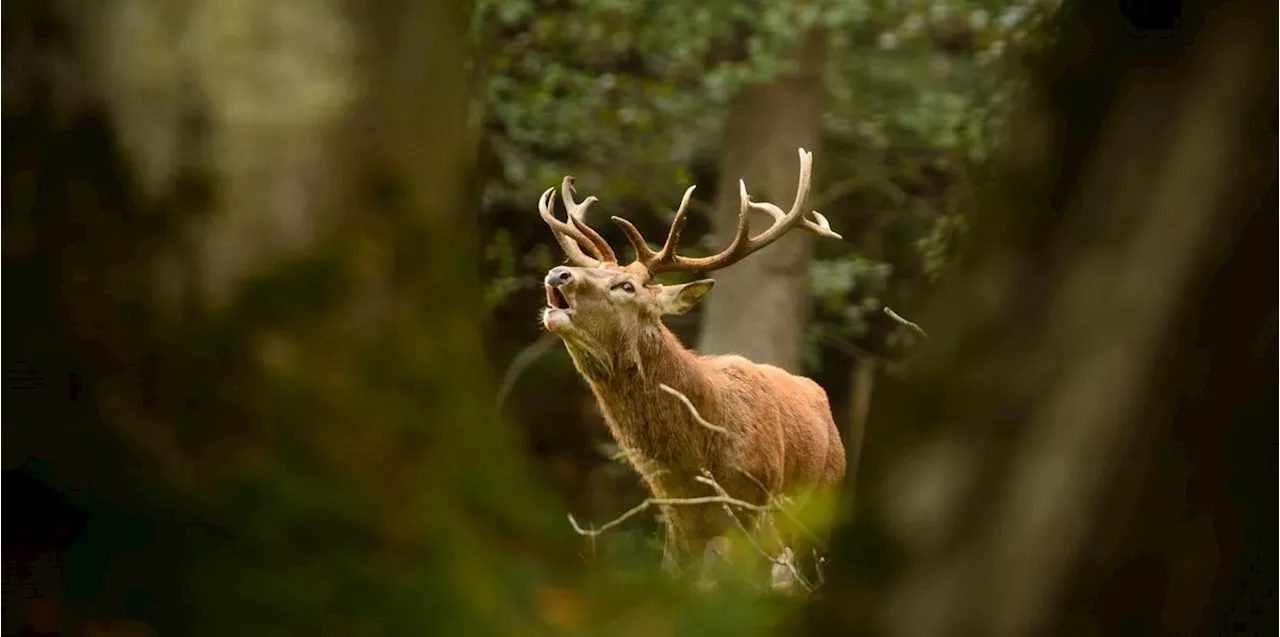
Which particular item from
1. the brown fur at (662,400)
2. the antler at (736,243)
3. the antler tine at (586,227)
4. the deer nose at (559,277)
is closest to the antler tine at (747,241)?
the antler at (736,243)

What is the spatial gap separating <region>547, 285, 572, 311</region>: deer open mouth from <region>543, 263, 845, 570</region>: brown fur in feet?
0.07

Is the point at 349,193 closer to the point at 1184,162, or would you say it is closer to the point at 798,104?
the point at 1184,162

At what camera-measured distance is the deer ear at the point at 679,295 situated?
7250 mm

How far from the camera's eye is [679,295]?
7.32 metres

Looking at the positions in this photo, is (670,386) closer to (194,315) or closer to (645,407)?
(645,407)

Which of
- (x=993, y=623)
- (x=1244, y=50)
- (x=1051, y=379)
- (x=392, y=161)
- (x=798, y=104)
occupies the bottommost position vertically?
(x=798, y=104)

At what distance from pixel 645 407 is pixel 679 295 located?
1.99 ft

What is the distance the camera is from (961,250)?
2.00 metres

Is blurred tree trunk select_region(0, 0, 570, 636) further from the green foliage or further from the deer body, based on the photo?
the green foliage

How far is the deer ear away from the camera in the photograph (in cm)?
725

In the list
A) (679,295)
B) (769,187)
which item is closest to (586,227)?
(679,295)

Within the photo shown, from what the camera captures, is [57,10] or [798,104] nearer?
[57,10]

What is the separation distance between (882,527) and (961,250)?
376 millimetres

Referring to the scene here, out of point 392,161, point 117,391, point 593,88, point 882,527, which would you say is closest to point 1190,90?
point 882,527
